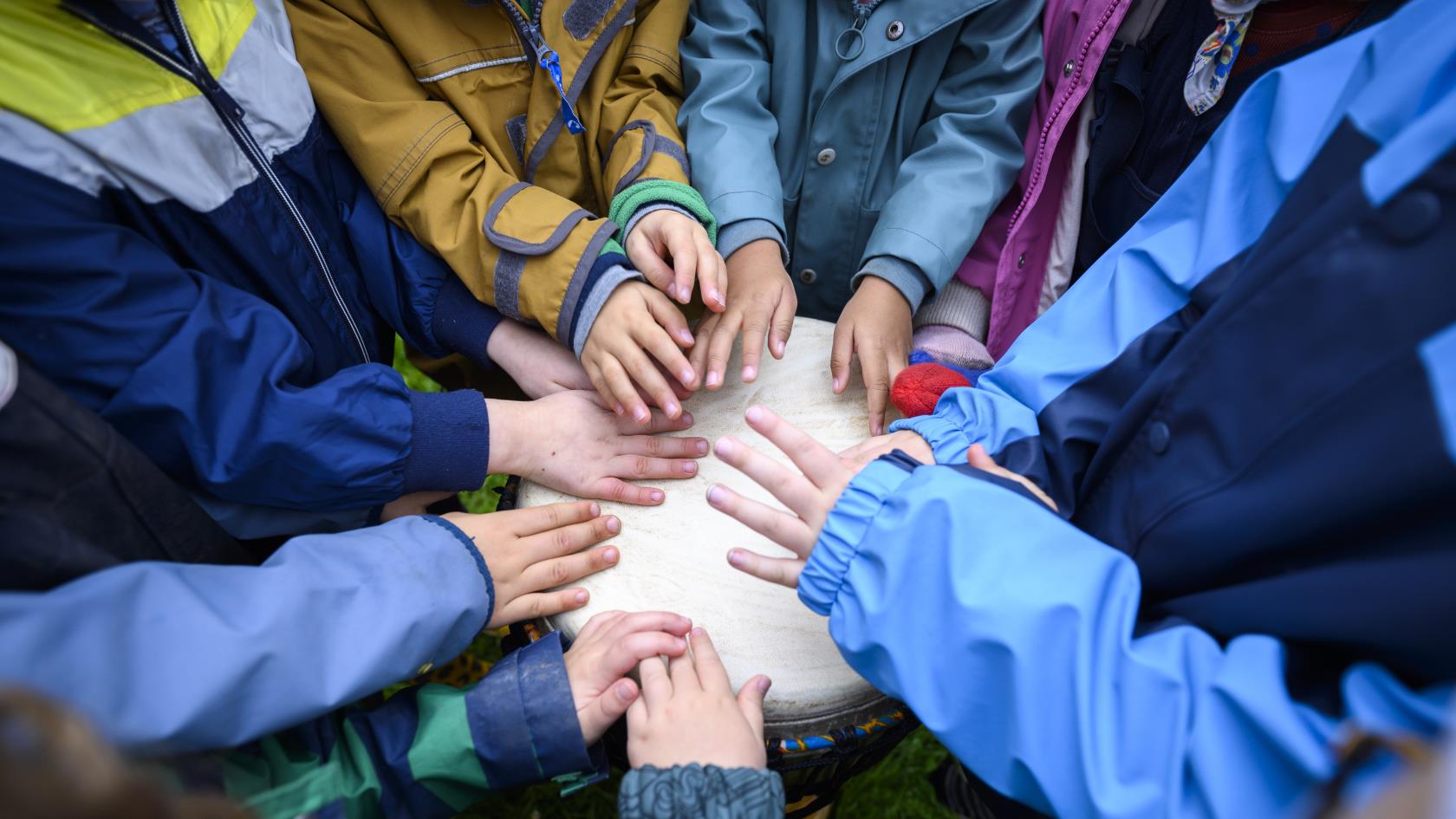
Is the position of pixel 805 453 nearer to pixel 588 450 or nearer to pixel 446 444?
pixel 588 450

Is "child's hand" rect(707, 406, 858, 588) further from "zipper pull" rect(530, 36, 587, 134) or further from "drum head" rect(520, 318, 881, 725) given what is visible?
"zipper pull" rect(530, 36, 587, 134)

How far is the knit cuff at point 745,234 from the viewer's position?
48.8 inches

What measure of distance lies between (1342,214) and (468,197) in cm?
106

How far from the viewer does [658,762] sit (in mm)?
825

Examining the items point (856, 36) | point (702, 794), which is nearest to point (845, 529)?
point (702, 794)

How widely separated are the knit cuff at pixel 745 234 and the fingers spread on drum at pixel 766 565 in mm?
599

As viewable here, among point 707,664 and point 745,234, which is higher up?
point 745,234

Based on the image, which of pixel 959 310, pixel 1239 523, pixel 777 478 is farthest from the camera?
pixel 959 310

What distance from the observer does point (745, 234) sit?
1242 millimetres

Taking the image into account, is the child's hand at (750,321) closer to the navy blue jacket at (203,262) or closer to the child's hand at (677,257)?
the child's hand at (677,257)

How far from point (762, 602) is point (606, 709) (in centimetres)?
22

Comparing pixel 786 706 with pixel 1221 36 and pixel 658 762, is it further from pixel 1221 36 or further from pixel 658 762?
pixel 1221 36

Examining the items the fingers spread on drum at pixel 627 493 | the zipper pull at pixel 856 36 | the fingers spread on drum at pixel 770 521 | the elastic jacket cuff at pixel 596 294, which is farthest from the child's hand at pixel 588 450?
the zipper pull at pixel 856 36

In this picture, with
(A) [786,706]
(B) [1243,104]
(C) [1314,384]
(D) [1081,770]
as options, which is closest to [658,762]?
(A) [786,706]
